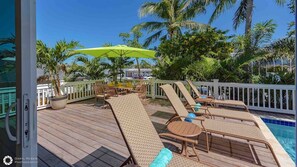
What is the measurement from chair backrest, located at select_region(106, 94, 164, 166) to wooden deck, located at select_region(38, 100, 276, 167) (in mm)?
761

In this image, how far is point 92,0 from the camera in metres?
14.9

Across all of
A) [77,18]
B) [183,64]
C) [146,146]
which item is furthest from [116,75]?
[77,18]

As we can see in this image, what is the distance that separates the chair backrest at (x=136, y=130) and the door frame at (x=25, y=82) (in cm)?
100

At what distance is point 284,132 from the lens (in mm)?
4227

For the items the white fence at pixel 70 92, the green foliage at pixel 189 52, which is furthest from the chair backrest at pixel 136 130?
the green foliage at pixel 189 52

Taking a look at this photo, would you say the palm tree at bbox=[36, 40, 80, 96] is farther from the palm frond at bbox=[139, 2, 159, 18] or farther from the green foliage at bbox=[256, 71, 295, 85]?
the palm frond at bbox=[139, 2, 159, 18]

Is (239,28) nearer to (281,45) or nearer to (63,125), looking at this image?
(281,45)

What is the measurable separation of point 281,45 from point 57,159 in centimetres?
877

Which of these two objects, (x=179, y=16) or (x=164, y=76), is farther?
(x=179, y=16)

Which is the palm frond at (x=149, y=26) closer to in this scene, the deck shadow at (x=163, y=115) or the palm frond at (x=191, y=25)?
the palm frond at (x=191, y=25)

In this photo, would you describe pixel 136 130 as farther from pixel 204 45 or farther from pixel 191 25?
pixel 191 25

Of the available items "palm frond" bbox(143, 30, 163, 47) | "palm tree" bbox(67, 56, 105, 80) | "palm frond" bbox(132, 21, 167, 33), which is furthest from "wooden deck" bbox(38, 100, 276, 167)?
"palm frond" bbox(143, 30, 163, 47)

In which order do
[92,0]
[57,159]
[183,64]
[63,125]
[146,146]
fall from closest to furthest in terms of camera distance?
[146,146] < [57,159] < [63,125] < [183,64] < [92,0]

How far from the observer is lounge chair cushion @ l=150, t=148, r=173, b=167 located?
1.82m
